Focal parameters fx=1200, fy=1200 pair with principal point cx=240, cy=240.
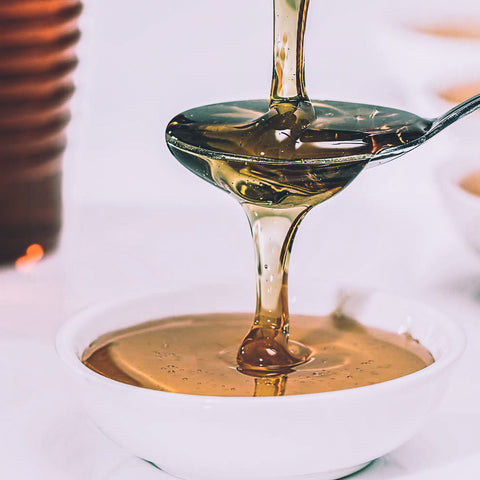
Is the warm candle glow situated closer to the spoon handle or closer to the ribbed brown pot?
the ribbed brown pot

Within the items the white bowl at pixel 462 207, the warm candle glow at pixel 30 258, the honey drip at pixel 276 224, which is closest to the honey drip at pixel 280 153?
the honey drip at pixel 276 224

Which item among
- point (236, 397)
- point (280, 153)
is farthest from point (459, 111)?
point (236, 397)

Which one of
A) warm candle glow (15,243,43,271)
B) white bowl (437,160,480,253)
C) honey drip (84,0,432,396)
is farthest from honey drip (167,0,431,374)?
warm candle glow (15,243,43,271)

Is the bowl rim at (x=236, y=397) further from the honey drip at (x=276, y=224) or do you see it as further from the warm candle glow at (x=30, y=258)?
the warm candle glow at (x=30, y=258)

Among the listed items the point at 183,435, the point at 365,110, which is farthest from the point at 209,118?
the point at 183,435

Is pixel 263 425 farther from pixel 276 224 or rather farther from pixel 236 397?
pixel 276 224

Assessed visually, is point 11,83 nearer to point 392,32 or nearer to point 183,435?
point 392,32
